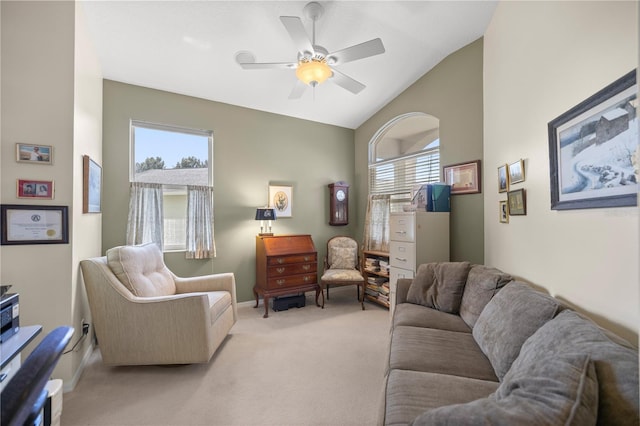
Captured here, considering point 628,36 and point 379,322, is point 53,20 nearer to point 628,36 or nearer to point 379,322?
point 628,36

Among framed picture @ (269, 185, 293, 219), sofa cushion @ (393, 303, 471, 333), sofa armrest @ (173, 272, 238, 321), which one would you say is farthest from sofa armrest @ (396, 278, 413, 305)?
framed picture @ (269, 185, 293, 219)

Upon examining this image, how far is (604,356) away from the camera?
89 centimetres

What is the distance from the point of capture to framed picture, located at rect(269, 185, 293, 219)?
13.4 feet

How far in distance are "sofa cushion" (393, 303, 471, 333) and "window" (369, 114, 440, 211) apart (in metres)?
1.66

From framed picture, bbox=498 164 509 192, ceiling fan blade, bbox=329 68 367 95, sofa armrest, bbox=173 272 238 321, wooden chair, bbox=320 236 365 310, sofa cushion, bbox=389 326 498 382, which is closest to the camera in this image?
sofa cushion, bbox=389 326 498 382

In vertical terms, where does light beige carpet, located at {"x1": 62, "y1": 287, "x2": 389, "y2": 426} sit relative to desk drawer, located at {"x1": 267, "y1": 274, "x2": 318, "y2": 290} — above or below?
below

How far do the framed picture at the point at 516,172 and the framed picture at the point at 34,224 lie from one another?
3.45 meters

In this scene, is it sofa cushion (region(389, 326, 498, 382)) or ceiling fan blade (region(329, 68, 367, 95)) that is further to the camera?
ceiling fan blade (region(329, 68, 367, 95))

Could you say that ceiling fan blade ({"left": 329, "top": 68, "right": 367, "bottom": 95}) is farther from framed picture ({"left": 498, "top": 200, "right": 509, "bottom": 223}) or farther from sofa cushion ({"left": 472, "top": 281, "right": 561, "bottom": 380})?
sofa cushion ({"left": 472, "top": 281, "right": 561, "bottom": 380})

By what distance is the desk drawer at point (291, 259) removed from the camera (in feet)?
11.7

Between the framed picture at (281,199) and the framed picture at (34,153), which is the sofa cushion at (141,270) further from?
the framed picture at (281,199)

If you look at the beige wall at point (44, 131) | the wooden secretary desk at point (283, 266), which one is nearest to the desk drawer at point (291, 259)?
the wooden secretary desk at point (283, 266)

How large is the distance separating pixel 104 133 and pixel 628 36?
424 centimetres

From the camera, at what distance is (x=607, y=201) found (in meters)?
1.24
